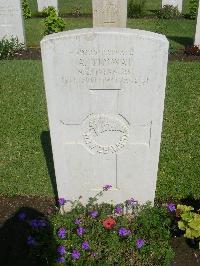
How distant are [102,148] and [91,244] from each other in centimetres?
98

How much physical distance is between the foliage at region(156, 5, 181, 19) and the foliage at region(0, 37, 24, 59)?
7.34 m

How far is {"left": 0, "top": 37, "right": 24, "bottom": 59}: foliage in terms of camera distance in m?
9.98

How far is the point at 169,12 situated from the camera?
1528 cm

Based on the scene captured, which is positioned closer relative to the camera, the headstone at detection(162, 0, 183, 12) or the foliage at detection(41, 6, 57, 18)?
the foliage at detection(41, 6, 57, 18)

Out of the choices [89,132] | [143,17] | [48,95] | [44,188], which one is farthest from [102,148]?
[143,17]

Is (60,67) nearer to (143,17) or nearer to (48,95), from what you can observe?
(48,95)

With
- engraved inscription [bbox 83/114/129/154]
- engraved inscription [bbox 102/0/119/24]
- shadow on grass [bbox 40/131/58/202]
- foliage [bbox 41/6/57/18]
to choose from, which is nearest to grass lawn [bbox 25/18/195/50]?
foliage [bbox 41/6/57/18]

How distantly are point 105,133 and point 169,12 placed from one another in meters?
13.3

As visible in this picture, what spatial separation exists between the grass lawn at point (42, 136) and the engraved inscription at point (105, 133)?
4.07 feet

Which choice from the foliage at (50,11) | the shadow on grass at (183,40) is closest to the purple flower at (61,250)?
the shadow on grass at (183,40)

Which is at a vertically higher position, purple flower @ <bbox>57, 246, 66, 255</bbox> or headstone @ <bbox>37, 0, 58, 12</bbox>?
headstone @ <bbox>37, 0, 58, 12</bbox>

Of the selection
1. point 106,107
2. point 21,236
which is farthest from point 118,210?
point 106,107

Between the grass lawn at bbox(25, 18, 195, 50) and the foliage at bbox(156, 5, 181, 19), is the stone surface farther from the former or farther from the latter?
the foliage at bbox(156, 5, 181, 19)

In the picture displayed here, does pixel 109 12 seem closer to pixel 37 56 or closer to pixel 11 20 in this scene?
pixel 37 56
